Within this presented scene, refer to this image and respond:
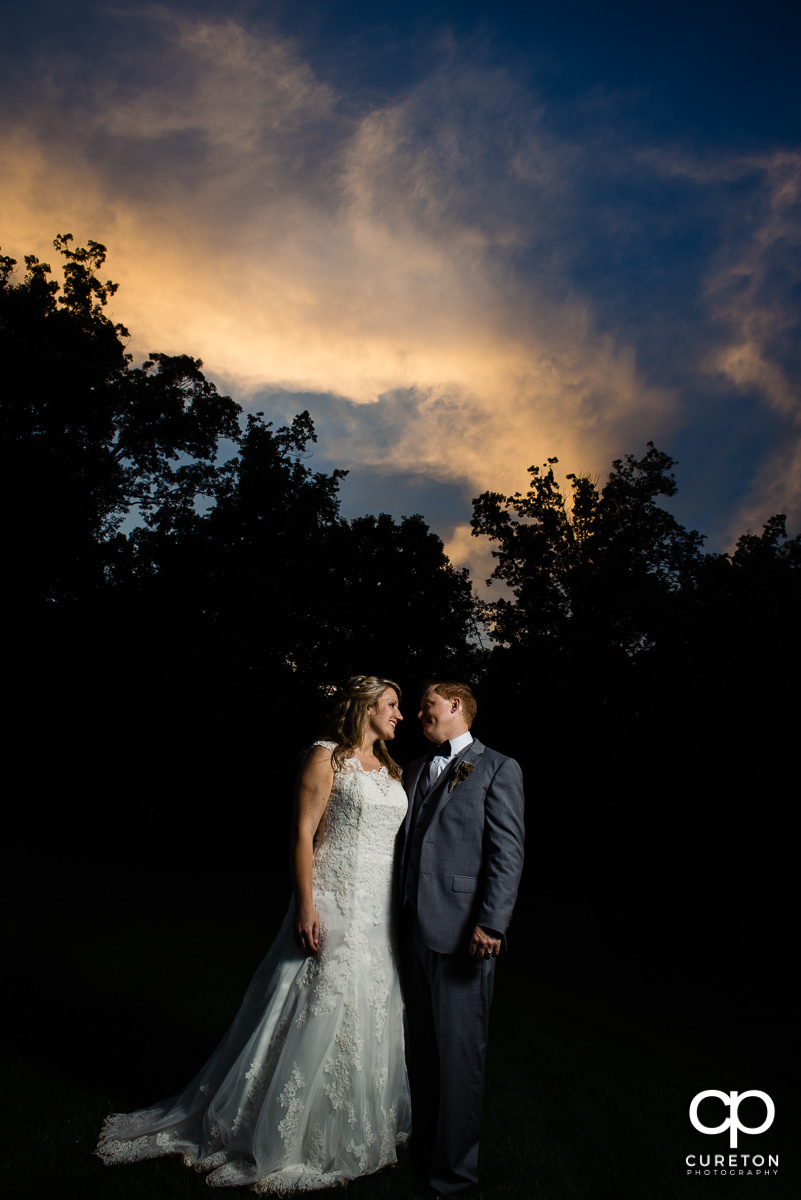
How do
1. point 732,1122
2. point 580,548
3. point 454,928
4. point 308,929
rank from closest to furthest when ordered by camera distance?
point 454,928
point 308,929
point 732,1122
point 580,548

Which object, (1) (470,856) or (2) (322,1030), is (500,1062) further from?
(1) (470,856)

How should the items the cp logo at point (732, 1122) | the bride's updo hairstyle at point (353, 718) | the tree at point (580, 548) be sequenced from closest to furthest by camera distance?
1. the bride's updo hairstyle at point (353, 718)
2. the cp logo at point (732, 1122)
3. the tree at point (580, 548)

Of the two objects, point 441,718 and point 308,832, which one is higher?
point 441,718

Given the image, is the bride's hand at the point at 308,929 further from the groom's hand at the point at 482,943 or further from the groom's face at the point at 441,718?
the groom's face at the point at 441,718

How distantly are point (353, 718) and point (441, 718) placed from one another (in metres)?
0.49

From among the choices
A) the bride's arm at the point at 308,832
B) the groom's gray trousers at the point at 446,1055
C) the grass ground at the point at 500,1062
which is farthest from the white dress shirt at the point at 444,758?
the grass ground at the point at 500,1062

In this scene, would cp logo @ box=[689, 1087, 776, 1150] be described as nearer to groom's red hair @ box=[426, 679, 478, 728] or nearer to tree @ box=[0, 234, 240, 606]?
groom's red hair @ box=[426, 679, 478, 728]

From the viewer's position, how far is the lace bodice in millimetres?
3838

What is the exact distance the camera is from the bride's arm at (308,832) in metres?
3.71

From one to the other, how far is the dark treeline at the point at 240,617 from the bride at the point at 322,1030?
12017mm

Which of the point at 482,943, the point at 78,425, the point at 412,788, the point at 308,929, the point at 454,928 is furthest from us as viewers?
the point at 78,425

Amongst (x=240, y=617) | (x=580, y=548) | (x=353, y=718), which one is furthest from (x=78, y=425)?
(x=353, y=718)

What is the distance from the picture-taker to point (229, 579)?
23.4 meters

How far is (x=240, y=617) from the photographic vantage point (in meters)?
23.2
